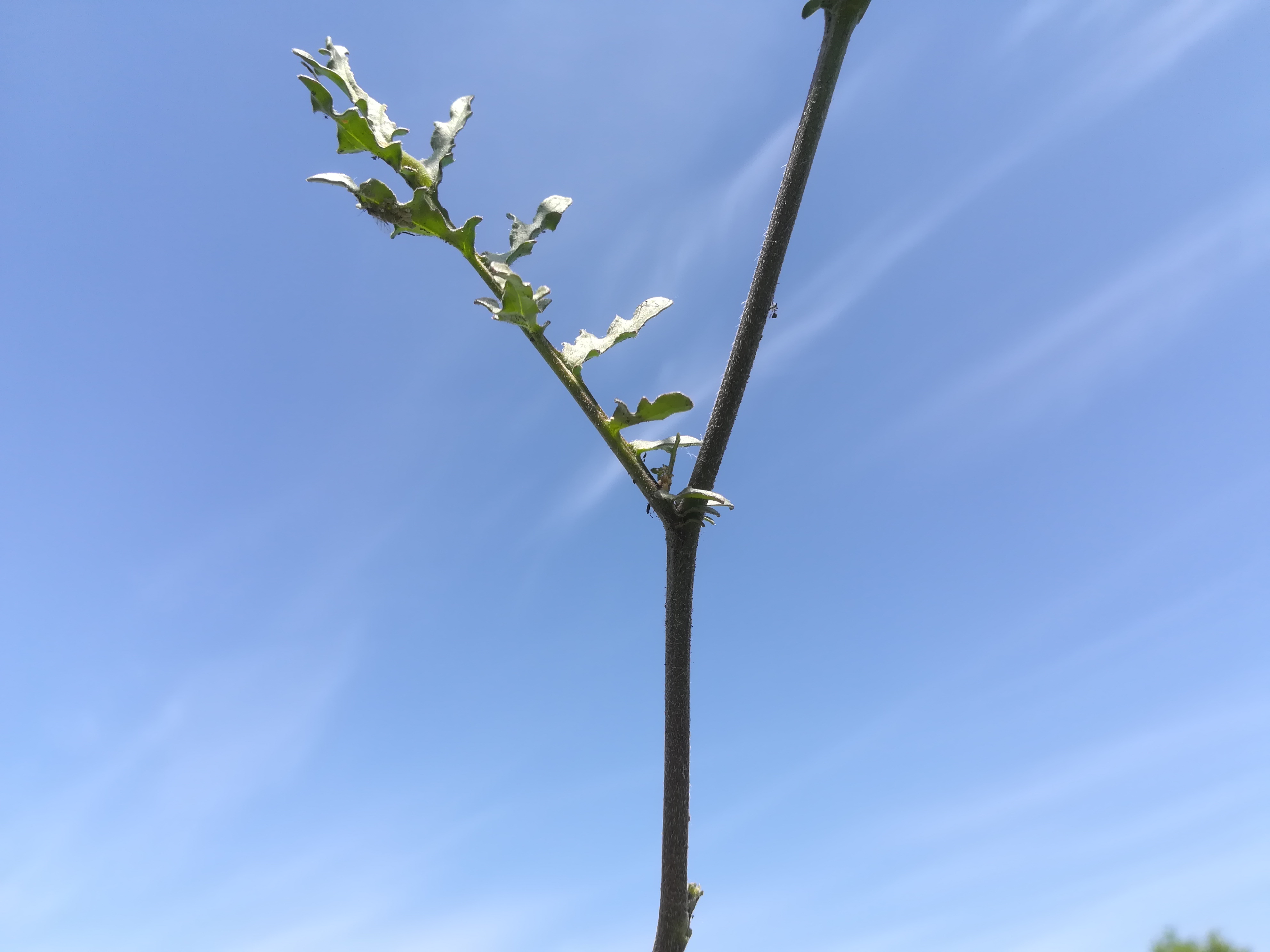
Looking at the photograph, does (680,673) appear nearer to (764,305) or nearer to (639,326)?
(764,305)

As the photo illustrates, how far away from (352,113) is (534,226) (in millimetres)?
427

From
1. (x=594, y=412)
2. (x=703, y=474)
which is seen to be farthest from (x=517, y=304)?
(x=703, y=474)

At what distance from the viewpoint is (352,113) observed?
161cm

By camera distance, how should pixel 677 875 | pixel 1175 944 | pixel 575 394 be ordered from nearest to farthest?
pixel 677 875 → pixel 575 394 → pixel 1175 944

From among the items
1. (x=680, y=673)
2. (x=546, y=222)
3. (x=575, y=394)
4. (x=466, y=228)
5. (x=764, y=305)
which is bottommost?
(x=680, y=673)

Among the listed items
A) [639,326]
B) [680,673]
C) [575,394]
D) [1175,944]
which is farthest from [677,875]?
[1175,944]

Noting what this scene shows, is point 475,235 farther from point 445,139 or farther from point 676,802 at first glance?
point 676,802

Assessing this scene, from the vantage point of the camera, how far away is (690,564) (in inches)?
58.6

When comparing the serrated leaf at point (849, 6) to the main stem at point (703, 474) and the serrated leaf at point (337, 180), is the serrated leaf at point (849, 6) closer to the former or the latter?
the main stem at point (703, 474)

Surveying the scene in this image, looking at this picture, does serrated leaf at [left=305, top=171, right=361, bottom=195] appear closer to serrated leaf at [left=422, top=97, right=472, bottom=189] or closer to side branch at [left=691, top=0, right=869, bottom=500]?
serrated leaf at [left=422, top=97, right=472, bottom=189]

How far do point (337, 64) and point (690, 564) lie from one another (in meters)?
1.34

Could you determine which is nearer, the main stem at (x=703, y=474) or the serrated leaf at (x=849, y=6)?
the main stem at (x=703, y=474)

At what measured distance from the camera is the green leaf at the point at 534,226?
5.87ft

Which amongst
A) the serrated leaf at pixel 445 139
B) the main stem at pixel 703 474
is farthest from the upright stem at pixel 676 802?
the serrated leaf at pixel 445 139
